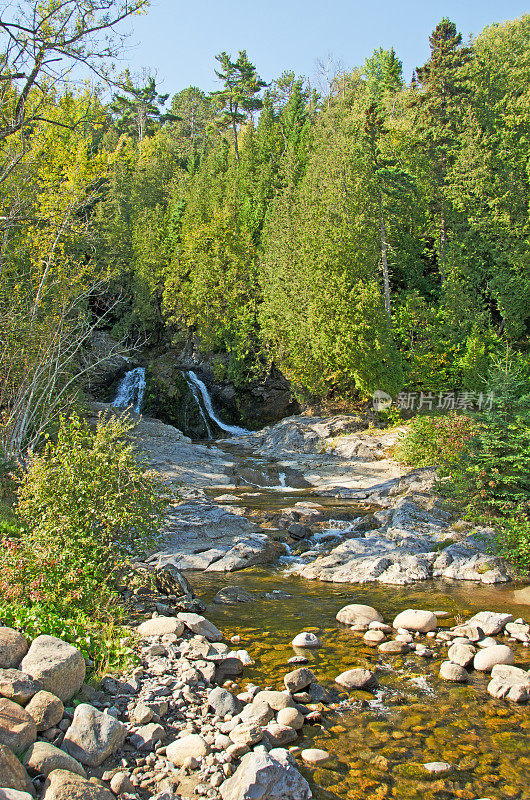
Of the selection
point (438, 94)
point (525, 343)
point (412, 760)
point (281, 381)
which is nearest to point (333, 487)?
point (412, 760)

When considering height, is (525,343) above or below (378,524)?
above

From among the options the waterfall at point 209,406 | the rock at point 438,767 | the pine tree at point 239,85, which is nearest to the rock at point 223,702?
the rock at point 438,767

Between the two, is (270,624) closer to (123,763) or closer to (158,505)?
(158,505)

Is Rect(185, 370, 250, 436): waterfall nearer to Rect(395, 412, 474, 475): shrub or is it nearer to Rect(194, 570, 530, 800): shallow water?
Rect(395, 412, 474, 475): shrub

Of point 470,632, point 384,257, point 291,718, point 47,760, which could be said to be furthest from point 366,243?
point 47,760

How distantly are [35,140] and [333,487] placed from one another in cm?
1304

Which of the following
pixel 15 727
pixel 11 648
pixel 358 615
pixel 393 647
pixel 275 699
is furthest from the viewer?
pixel 358 615

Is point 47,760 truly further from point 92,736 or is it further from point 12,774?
point 92,736

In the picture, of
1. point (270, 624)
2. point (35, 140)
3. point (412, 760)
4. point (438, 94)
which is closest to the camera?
point (412, 760)

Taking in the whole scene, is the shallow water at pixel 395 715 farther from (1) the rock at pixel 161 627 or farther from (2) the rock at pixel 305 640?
(1) the rock at pixel 161 627

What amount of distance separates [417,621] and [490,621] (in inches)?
41.4

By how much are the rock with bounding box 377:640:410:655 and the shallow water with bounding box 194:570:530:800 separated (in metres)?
0.10

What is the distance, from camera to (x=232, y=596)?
9.58 meters

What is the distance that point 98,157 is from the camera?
1310 cm
